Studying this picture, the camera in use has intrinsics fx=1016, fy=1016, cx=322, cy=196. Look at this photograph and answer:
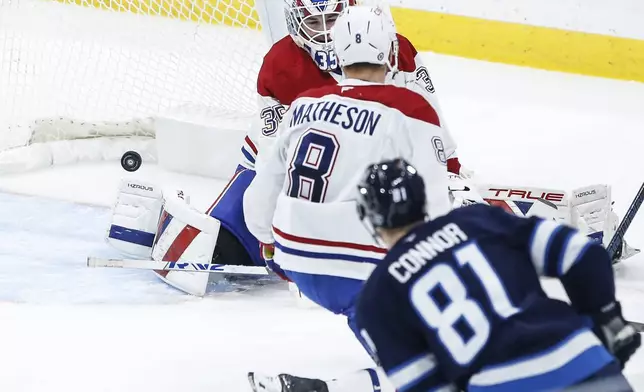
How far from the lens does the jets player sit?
1387 mm

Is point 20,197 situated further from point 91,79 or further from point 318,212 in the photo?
point 318,212

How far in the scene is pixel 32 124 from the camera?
4.28 metres

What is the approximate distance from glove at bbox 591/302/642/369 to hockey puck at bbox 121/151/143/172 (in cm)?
272

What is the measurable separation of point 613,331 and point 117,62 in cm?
344

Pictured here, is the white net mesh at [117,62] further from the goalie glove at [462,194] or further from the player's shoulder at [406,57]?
the goalie glove at [462,194]

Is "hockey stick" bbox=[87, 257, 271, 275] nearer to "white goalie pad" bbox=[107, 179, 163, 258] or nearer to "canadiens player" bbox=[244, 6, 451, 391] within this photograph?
"white goalie pad" bbox=[107, 179, 163, 258]

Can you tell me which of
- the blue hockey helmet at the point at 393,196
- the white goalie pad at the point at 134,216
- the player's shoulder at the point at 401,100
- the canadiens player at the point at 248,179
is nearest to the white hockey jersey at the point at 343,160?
the player's shoulder at the point at 401,100

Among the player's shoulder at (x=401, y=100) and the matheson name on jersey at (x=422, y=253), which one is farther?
the player's shoulder at (x=401, y=100)

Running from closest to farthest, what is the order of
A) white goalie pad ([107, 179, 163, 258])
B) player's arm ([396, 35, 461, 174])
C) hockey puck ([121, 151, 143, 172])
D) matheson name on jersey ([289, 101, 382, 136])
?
matheson name on jersey ([289, 101, 382, 136]) < player's arm ([396, 35, 461, 174]) < white goalie pad ([107, 179, 163, 258]) < hockey puck ([121, 151, 143, 172])

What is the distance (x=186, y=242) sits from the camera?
9.76ft

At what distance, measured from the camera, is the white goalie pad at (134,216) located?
3229mm

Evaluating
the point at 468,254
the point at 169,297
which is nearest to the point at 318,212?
the point at 468,254

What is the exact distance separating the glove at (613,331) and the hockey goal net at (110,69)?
8.60 feet

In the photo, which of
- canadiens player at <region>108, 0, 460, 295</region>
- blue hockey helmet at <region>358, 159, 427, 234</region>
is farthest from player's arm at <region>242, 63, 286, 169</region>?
blue hockey helmet at <region>358, 159, 427, 234</region>
